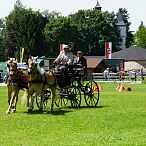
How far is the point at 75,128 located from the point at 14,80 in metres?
4.19

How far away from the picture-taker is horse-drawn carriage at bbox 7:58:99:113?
14836 millimetres

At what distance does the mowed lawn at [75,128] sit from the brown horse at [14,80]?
472mm

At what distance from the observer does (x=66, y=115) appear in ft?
46.8

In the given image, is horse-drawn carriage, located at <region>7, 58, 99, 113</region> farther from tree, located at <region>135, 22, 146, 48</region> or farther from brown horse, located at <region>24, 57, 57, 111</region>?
tree, located at <region>135, 22, 146, 48</region>

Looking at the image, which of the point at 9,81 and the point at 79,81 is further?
the point at 79,81

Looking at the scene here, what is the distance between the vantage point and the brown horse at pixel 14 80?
14.8 meters

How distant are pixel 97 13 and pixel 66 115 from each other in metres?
87.2

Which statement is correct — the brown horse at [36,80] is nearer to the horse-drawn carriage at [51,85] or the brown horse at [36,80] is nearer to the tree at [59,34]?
the horse-drawn carriage at [51,85]

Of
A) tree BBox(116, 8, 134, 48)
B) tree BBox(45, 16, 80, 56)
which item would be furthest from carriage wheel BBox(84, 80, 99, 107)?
tree BBox(116, 8, 134, 48)

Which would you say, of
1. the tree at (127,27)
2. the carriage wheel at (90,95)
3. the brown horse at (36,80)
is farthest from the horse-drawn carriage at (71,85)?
the tree at (127,27)

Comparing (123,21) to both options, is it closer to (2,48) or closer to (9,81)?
(2,48)

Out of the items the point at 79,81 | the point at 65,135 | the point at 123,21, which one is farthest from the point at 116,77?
the point at 123,21

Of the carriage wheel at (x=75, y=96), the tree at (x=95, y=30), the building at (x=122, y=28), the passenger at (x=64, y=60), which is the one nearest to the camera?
the passenger at (x=64, y=60)

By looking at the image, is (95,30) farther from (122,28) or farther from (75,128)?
(75,128)
